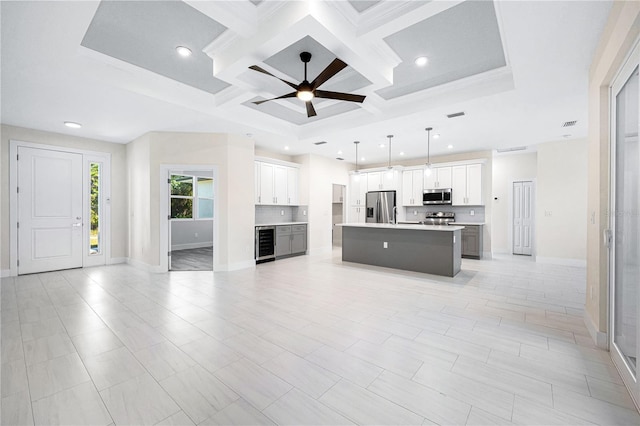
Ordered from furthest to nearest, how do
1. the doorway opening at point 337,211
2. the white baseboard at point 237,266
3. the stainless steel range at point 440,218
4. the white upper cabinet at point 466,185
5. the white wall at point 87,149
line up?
the doorway opening at point 337,211
the stainless steel range at point 440,218
the white upper cabinet at point 466,185
the white baseboard at point 237,266
the white wall at point 87,149

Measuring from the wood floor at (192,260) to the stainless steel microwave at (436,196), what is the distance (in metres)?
5.87

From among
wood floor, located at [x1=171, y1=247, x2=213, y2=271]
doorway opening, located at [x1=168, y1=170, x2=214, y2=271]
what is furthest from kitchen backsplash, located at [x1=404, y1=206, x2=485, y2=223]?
doorway opening, located at [x1=168, y1=170, x2=214, y2=271]

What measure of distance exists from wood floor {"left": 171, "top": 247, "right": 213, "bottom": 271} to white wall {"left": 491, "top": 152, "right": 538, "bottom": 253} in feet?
25.0

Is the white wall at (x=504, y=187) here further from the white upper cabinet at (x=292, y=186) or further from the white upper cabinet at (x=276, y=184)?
the white upper cabinet at (x=276, y=184)

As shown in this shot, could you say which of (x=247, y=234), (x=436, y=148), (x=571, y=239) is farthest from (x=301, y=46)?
(x=571, y=239)

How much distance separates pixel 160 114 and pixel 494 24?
4.54m

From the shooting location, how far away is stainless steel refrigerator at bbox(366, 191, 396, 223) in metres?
8.27

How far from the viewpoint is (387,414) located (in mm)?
1629

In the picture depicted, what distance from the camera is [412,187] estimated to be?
8.05 meters

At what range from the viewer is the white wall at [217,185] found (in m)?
5.36

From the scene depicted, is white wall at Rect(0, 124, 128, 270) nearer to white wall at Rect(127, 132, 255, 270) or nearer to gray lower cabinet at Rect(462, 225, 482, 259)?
white wall at Rect(127, 132, 255, 270)

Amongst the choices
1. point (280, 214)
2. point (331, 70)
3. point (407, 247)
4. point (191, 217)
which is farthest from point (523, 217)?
point (191, 217)

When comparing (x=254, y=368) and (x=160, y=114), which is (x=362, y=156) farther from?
(x=254, y=368)

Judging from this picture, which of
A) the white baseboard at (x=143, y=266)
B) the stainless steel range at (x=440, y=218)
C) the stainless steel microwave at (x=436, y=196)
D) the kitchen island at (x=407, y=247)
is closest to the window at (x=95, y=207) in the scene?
the white baseboard at (x=143, y=266)
